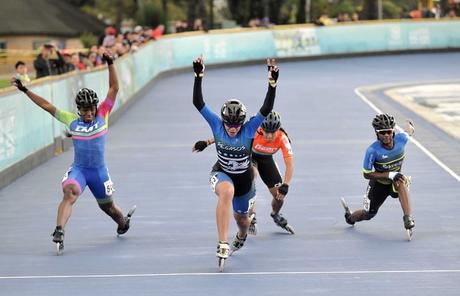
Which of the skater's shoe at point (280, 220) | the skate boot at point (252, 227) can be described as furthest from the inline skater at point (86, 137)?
the skater's shoe at point (280, 220)

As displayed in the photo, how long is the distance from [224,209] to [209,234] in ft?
8.31

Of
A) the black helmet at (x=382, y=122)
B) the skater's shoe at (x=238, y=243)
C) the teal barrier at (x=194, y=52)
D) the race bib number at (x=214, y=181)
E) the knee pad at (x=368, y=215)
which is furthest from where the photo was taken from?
the teal barrier at (x=194, y=52)

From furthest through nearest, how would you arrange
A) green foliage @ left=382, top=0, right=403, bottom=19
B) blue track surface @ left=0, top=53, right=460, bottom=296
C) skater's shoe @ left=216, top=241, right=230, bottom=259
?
1. green foliage @ left=382, top=0, right=403, bottom=19
2. skater's shoe @ left=216, top=241, right=230, bottom=259
3. blue track surface @ left=0, top=53, right=460, bottom=296

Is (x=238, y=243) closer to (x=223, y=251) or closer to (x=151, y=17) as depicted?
(x=223, y=251)

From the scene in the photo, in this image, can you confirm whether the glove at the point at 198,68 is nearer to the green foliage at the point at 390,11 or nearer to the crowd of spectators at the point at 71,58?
the crowd of spectators at the point at 71,58

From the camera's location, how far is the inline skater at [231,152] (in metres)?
12.9

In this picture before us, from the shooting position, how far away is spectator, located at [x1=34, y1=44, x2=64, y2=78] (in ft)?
98.8

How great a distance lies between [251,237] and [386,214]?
8.10 ft

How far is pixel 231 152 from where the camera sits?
1329cm

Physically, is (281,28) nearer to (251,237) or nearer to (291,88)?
(291,88)

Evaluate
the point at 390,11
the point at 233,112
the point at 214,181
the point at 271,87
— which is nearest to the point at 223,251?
the point at 214,181

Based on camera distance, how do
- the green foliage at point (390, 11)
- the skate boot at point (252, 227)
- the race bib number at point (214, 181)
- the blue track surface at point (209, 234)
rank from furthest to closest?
the green foliage at point (390, 11) < the skate boot at point (252, 227) < the race bib number at point (214, 181) < the blue track surface at point (209, 234)

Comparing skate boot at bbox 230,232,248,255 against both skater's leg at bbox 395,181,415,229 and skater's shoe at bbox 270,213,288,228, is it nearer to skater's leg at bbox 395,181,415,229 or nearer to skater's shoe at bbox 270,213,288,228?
skater's shoe at bbox 270,213,288,228

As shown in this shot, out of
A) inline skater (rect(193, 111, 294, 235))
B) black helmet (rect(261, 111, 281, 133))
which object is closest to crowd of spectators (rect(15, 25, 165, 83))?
inline skater (rect(193, 111, 294, 235))
